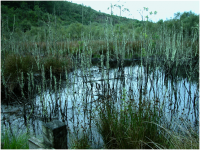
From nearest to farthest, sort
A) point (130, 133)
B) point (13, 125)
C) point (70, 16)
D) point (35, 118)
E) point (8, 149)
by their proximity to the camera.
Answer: point (8, 149) < point (130, 133) < point (13, 125) < point (35, 118) < point (70, 16)

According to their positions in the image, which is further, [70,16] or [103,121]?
[70,16]

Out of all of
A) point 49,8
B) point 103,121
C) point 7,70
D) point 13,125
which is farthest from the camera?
point 49,8

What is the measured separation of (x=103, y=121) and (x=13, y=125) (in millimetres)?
1678

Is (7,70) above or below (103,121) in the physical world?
above

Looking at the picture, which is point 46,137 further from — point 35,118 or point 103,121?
point 35,118

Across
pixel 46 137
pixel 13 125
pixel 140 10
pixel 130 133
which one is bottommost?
pixel 13 125

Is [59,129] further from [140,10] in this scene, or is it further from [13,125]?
[140,10]

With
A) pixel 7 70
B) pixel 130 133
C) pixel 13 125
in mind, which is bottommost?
pixel 13 125

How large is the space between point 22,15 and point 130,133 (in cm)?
2771

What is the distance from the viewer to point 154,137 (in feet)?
7.09

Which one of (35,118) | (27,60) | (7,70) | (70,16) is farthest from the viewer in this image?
(70,16)

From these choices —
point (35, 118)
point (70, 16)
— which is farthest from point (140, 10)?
point (70, 16)

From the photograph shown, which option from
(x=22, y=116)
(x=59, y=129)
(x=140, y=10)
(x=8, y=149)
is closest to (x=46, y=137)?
(x=59, y=129)

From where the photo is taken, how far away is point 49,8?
2795cm
